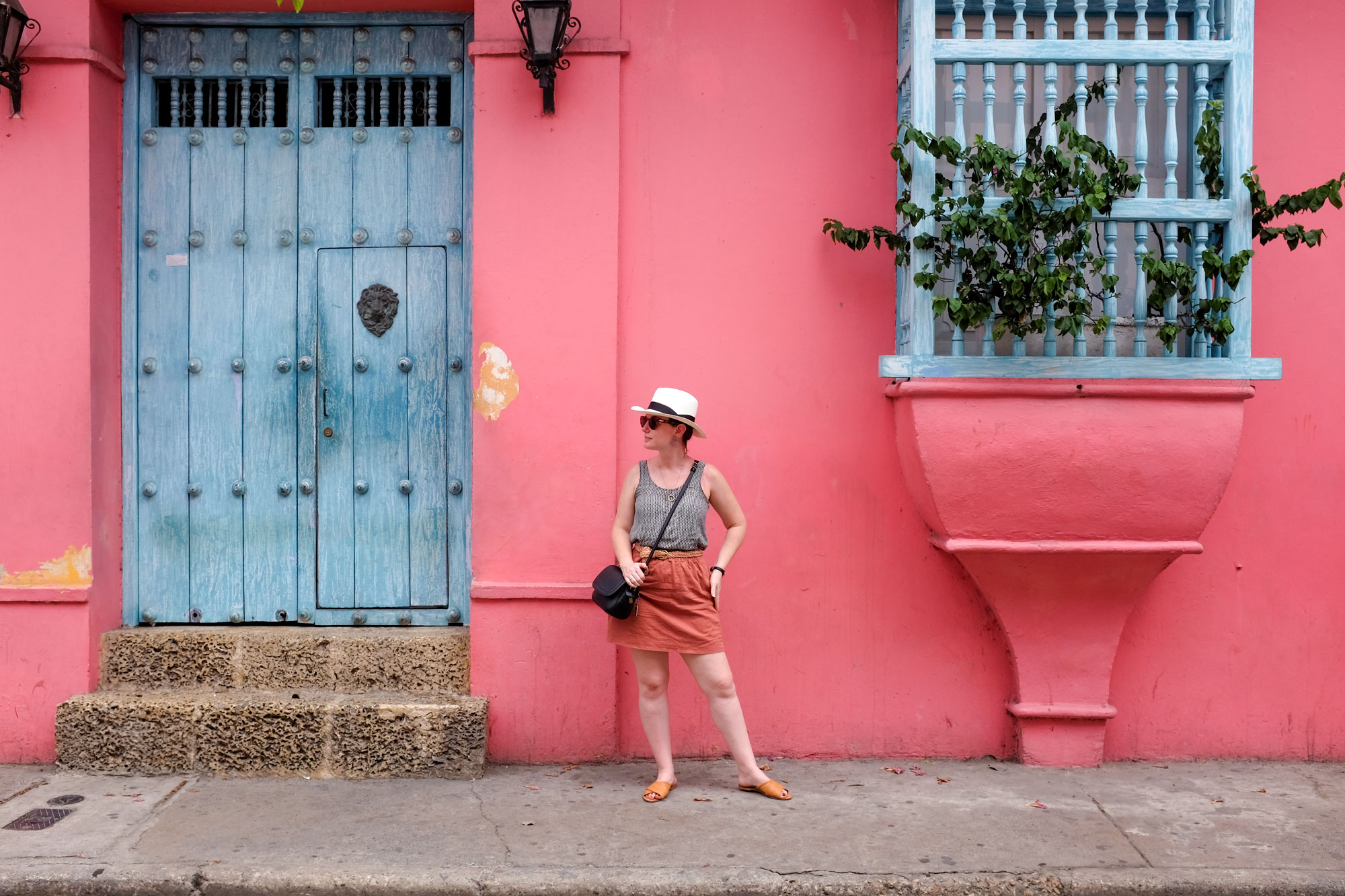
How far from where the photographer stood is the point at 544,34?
461 centimetres

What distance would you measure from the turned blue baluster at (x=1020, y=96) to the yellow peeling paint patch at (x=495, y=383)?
2.30 metres

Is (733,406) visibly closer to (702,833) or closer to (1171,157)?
(702,833)

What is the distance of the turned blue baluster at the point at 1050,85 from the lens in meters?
4.54

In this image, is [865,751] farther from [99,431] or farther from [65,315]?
[65,315]

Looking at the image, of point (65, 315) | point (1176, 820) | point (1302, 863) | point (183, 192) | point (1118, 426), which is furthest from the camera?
point (183, 192)

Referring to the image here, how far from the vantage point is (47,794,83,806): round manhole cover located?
4.34 metres

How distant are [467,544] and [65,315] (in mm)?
2040

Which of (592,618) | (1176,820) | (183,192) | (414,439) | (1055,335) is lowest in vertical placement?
(1176,820)

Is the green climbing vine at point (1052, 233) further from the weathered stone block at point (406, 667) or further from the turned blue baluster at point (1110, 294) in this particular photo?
the weathered stone block at point (406, 667)

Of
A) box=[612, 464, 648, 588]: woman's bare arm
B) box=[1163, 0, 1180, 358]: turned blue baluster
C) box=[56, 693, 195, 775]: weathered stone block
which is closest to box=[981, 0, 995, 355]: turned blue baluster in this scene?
box=[1163, 0, 1180, 358]: turned blue baluster

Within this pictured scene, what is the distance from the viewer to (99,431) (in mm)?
4969

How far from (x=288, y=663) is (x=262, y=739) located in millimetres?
407

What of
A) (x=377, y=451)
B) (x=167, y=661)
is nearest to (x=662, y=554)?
(x=377, y=451)

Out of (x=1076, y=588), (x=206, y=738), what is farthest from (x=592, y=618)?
(x=1076, y=588)
